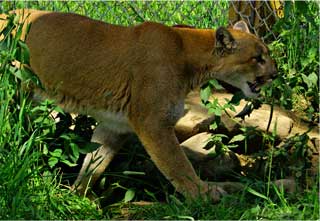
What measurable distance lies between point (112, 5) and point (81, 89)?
9.26 feet

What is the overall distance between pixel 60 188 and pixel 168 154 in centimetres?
74

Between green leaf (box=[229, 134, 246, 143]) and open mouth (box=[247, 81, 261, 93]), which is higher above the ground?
open mouth (box=[247, 81, 261, 93])

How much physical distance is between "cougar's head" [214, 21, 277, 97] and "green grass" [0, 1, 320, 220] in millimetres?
763

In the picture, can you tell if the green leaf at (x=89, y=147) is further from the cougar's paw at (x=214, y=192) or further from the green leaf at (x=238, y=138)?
the green leaf at (x=238, y=138)

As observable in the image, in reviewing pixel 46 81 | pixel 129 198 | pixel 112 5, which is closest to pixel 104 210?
pixel 129 198

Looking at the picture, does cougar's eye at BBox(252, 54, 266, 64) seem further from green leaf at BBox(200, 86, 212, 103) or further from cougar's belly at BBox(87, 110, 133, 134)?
cougar's belly at BBox(87, 110, 133, 134)

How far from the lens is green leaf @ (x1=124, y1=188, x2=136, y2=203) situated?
5.02m

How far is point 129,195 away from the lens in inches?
199

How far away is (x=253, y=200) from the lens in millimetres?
4738

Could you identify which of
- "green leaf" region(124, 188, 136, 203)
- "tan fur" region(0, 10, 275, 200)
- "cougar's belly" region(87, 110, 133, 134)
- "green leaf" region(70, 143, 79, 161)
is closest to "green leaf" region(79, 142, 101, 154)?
"green leaf" region(70, 143, 79, 161)

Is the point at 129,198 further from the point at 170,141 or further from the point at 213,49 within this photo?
the point at 213,49

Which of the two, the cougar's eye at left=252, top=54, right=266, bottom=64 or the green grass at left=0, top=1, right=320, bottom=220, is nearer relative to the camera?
the green grass at left=0, top=1, right=320, bottom=220

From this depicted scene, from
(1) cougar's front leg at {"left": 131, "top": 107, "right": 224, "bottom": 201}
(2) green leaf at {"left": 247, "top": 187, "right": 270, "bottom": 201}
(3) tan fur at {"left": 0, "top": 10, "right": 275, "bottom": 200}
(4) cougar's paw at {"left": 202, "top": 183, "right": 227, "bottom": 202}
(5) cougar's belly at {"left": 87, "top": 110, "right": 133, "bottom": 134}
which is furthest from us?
(5) cougar's belly at {"left": 87, "top": 110, "right": 133, "bottom": 134}

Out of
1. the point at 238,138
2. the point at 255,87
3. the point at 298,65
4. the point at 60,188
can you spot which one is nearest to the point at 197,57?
the point at 255,87
